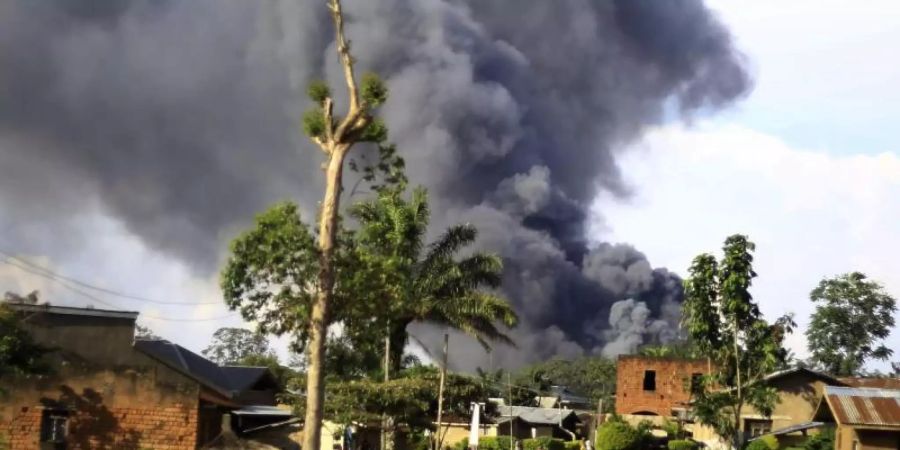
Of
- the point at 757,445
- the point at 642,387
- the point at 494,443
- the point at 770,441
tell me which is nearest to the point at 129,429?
the point at 494,443

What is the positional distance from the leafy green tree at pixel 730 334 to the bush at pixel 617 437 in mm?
8460

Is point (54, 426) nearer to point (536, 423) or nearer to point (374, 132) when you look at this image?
point (374, 132)

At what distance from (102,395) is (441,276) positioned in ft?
38.6

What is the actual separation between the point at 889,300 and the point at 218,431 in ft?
170

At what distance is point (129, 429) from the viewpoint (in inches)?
1224

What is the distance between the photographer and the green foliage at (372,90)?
17.4 meters

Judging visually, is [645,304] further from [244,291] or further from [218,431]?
[244,291]

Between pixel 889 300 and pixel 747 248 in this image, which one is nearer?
pixel 747 248

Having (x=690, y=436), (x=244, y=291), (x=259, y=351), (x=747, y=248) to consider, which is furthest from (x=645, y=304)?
(x=244, y=291)

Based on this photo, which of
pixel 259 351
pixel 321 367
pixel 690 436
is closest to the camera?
pixel 321 367

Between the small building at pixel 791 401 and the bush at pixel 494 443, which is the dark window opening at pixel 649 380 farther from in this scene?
the bush at pixel 494 443

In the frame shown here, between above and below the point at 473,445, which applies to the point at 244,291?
above

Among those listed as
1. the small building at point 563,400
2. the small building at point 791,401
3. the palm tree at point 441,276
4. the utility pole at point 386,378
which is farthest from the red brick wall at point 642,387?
the utility pole at point 386,378

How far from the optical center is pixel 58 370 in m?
31.4
